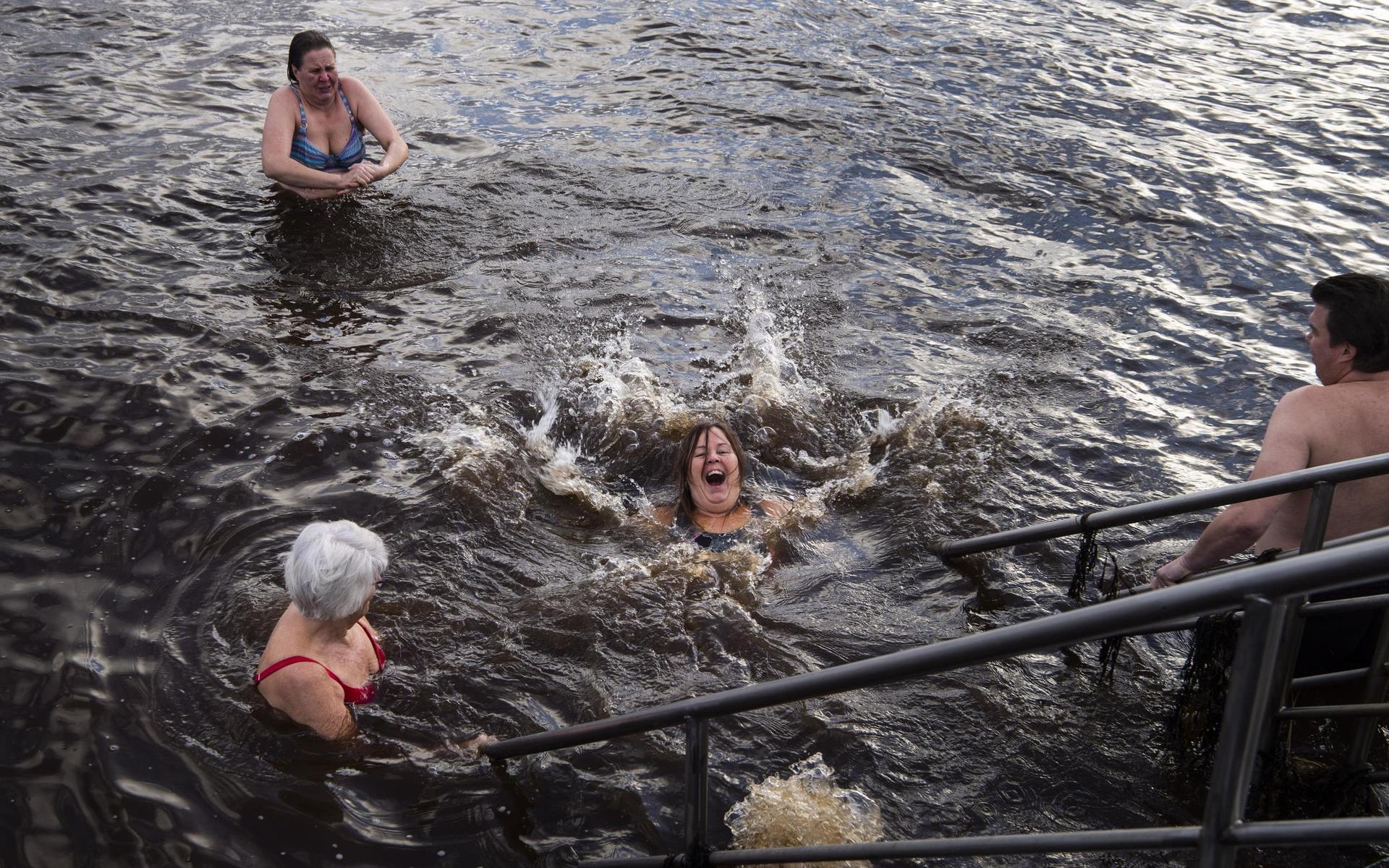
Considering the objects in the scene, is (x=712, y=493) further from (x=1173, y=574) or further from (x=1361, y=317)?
(x=1361, y=317)

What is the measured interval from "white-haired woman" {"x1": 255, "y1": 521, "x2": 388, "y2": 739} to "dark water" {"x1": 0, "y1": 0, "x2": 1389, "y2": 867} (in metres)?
0.21

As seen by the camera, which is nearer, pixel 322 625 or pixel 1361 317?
pixel 322 625

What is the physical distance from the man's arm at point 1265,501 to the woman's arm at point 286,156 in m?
7.16

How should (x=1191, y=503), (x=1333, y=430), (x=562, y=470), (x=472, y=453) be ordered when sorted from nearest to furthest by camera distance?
(x=1191, y=503) < (x=1333, y=430) < (x=472, y=453) < (x=562, y=470)

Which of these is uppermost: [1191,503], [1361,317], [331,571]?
[1361,317]

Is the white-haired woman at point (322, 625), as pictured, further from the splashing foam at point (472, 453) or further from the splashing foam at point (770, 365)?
the splashing foam at point (770, 365)

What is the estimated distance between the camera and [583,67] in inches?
539

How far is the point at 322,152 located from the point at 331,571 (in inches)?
251

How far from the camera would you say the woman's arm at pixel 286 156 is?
922 cm

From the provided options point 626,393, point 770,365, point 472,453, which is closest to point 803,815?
point 472,453

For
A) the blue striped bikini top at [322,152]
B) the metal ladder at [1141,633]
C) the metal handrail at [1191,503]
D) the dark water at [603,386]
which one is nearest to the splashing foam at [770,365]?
the dark water at [603,386]

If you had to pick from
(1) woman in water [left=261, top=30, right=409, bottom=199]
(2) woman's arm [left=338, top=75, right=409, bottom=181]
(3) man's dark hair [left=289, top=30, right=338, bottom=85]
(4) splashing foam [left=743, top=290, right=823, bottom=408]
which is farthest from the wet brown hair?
(3) man's dark hair [left=289, top=30, right=338, bottom=85]

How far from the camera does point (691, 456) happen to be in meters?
6.61

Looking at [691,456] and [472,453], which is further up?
[691,456]
